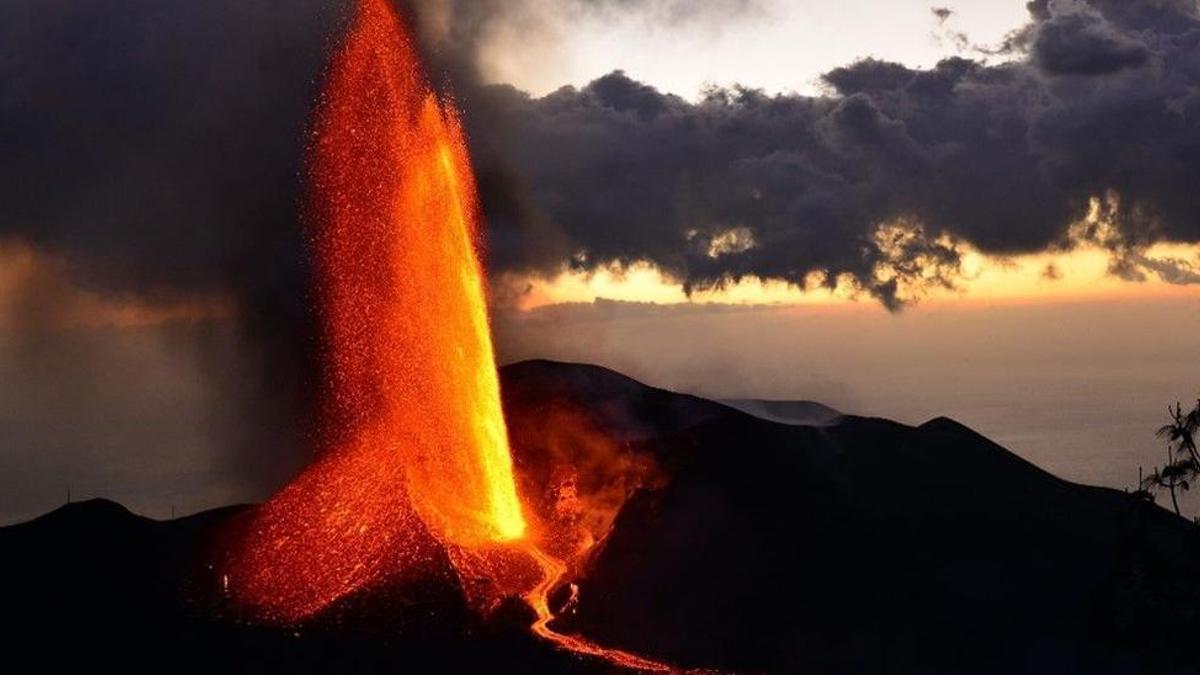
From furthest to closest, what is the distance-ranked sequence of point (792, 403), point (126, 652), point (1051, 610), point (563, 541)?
point (792, 403), point (563, 541), point (1051, 610), point (126, 652)

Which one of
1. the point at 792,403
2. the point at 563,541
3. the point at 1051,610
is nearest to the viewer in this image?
the point at 1051,610

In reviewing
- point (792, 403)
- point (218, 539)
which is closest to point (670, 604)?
point (218, 539)

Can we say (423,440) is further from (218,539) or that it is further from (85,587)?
(85,587)

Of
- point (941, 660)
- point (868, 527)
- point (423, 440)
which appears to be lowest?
point (941, 660)

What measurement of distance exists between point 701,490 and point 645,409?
8.56 m

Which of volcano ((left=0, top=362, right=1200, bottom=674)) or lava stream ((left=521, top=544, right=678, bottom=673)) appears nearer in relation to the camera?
lava stream ((left=521, top=544, right=678, bottom=673))

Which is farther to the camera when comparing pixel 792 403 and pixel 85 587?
pixel 792 403

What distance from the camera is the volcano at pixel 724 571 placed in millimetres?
76125

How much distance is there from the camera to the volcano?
2997 inches

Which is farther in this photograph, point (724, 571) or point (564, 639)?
point (724, 571)

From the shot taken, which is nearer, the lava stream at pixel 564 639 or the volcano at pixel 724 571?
the lava stream at pixel 564 639

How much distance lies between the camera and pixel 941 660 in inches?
3123

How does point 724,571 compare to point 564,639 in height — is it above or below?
above

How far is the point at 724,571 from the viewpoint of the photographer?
87.6 meters
